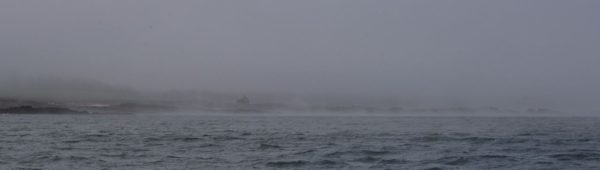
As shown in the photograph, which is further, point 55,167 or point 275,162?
point 275,162

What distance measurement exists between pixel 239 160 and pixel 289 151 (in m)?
6.29

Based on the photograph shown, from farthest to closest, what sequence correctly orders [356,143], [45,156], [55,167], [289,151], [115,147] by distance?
[356,143]
[115,147]
[289,151]
[45,156]
[55,167]

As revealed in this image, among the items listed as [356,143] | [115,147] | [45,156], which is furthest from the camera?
[356,143]

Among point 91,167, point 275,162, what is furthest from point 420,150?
point 91,167

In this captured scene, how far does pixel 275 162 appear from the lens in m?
37.0

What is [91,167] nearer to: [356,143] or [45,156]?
[45,156]

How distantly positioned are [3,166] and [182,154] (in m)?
10.4

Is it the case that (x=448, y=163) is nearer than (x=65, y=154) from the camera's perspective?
Yes

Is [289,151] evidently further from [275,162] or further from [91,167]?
[91,167]

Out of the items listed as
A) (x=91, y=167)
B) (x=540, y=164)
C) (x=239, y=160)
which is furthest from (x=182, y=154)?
(x=540, y=164)

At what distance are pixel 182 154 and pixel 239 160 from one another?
17.9 ft

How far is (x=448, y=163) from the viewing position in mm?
36375

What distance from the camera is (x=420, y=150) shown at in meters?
44.0

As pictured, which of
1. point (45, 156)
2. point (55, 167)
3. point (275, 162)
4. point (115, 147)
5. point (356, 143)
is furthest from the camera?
point (356, 143)
